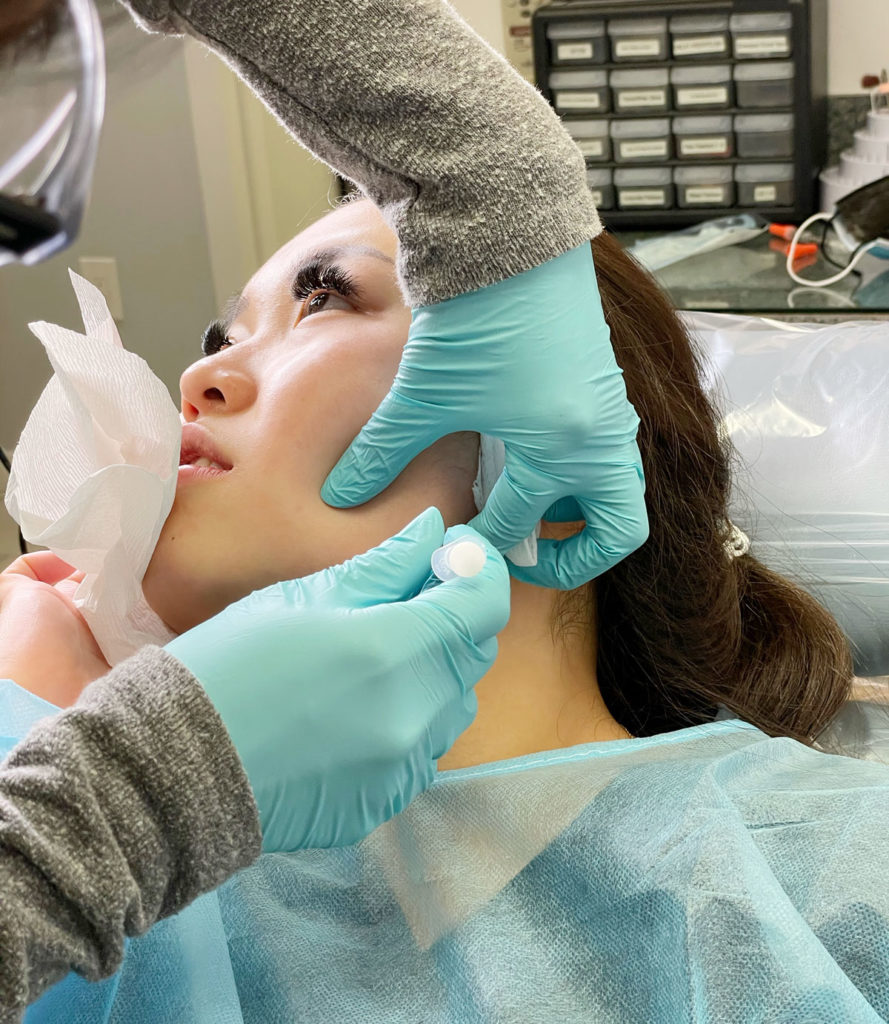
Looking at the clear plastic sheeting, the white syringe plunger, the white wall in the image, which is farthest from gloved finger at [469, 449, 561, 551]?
the white wall

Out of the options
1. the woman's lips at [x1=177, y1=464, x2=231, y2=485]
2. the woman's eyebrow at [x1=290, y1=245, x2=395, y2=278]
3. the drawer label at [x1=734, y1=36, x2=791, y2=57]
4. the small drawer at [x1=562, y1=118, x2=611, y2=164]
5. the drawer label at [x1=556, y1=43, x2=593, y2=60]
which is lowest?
the woman's lips at [x1=177, y1=464, x2=231, y2=485]

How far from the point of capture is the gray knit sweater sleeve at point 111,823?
646 mm

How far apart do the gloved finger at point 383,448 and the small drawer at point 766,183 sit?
176 cm

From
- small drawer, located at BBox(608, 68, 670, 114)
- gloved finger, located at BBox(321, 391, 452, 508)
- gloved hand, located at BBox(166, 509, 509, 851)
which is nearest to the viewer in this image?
gloved hand, located at BBox(166, 509, 509, 851)

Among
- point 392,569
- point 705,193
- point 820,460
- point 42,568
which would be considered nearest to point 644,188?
point 705,193

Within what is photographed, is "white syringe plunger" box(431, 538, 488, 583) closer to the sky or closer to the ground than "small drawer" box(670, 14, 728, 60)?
closer to the ground

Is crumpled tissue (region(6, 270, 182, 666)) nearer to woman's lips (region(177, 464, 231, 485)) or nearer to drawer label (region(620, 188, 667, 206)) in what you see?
woman's lips (region(177, 464, 231, 485))

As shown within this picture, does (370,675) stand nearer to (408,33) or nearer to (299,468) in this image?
(299,468)

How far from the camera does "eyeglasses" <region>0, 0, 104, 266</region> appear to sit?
1723 mm

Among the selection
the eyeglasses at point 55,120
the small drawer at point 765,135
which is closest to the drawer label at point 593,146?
the small drawer at point 765,135

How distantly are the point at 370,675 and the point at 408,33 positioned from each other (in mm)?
539

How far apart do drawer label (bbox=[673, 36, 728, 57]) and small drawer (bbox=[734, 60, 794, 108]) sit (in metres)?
0.06

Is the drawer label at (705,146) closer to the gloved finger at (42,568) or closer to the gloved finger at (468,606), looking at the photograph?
the gloved finger at (42,568)

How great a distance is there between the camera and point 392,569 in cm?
91
